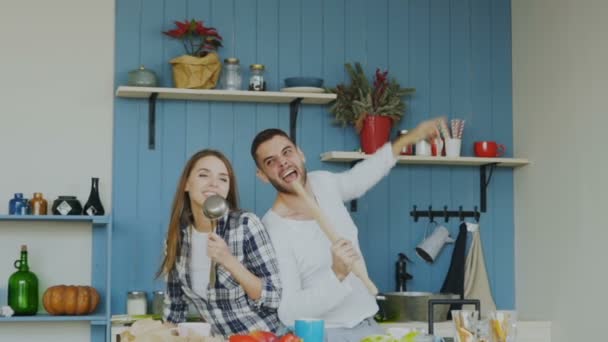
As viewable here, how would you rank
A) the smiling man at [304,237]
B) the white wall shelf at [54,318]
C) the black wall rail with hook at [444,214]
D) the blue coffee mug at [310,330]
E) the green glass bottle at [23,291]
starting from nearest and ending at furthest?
1. the blue coffee mug at [310,330]
2. the smiling man at [304,237]
3. the white wall shelf at [54,318]
4. the green glass bottle at [23,291]
5. the black wall rail with hook at [444,214]

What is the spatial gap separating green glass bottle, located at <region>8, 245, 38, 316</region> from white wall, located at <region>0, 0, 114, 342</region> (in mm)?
120

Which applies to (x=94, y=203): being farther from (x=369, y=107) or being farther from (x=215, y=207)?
(x=215, y=207)

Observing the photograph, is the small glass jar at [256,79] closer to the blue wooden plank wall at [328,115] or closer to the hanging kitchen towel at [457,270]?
the blue wooden plank wall at [328,115]

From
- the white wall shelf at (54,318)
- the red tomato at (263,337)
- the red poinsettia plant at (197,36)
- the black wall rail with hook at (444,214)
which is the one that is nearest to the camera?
the red tomato at (263,337)

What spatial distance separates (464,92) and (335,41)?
77 cm

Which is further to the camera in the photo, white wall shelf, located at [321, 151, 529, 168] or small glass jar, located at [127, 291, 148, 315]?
white wall shelf, located at [321, 151, 529, 168]

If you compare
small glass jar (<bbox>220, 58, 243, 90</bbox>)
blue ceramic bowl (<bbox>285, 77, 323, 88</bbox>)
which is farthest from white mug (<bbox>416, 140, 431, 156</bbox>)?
small glass jar (<bbox>220, 58, 243, 90</bbox>)

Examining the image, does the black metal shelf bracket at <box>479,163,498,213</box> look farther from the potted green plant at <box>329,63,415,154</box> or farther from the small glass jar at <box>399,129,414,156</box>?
the potted green plant at <box>329,63,415,154</box>

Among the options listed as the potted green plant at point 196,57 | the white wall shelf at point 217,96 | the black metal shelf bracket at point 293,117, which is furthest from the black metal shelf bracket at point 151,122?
the black metal shelf bracket at point 293,117

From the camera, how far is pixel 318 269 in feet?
12.0

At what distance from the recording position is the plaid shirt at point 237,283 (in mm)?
3174

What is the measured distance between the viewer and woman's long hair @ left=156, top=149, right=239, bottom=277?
3.29m

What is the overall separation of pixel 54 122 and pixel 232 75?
906 mm

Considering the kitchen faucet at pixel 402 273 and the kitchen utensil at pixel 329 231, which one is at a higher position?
the kitchen utensil at pixel 329 231
